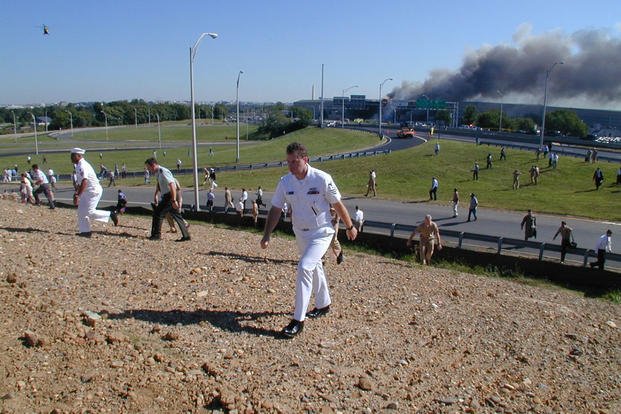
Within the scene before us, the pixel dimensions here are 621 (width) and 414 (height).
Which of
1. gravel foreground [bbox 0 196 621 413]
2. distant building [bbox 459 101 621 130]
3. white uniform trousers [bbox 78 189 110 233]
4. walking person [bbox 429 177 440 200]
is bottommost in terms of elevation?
walking person [bbox 429 177 440 200]

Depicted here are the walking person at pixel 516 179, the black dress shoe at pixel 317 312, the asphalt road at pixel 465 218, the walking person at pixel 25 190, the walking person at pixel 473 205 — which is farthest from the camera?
the walking person at pixel 516 179

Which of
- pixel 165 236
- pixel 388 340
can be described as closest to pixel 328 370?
pixel 388 340

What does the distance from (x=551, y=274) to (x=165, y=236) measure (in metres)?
10.2

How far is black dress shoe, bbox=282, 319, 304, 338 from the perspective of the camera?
5820 mm

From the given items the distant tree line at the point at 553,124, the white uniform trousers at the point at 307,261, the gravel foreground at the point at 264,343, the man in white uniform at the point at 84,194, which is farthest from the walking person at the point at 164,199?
the distant tree line at the point at 553,124

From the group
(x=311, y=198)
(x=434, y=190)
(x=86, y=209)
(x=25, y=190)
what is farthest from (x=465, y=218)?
(x=311, y=198)

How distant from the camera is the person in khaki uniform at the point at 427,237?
14.4 m

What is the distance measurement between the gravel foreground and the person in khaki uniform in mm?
4957

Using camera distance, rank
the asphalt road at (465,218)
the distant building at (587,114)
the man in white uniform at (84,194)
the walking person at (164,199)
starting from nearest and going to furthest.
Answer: the man in white uniform at (84,194) → the walking person at (164,199) → the asphalt road at (465,218) → the distant building at (587,114)

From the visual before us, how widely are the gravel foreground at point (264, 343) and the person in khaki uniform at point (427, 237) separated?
16.3 feet

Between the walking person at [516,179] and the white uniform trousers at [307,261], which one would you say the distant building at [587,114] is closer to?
the walking person at [516,179]

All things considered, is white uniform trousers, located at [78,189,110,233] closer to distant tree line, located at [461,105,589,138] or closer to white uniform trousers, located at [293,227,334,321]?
white uniform trousers, located at [293,227,334,321]

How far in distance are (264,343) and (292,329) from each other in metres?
0.35

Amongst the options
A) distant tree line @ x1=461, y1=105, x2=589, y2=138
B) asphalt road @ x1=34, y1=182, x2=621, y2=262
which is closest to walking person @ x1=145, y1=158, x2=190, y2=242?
asphalt road @ x1=34, y1=182, x2=621, y2=262
